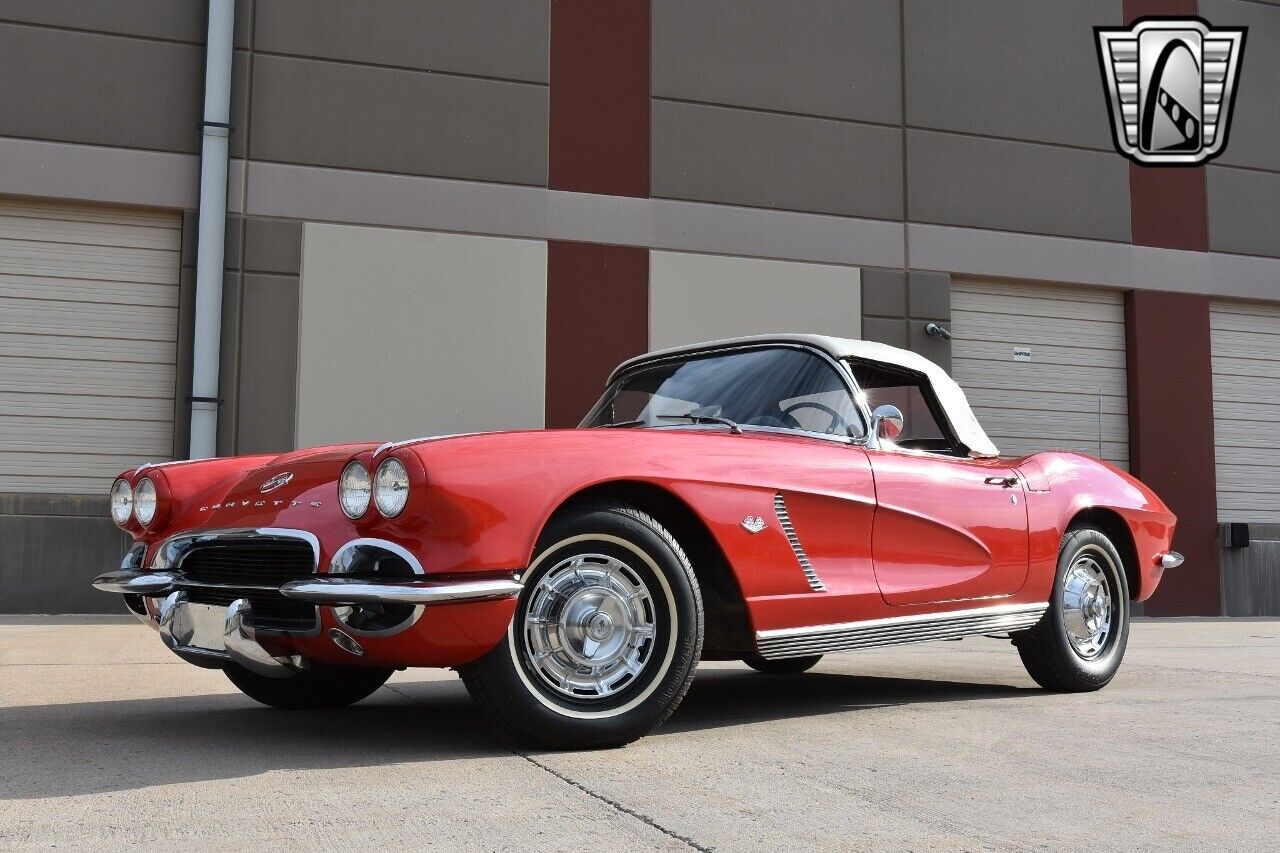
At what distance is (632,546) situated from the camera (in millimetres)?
3639

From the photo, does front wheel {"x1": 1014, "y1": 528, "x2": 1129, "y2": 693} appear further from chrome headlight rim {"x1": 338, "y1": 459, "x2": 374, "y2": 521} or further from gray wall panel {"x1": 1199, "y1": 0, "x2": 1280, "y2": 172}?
gray wall panel {"x1": 1199, "y1": 0, "x2": 1280, "y2": 172}

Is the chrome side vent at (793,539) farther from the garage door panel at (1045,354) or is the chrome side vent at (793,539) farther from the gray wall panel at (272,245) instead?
the garage door panel at (1045,354)

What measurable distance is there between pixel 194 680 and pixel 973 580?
3.49m

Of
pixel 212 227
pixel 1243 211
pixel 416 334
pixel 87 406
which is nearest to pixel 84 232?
pixel 212 227

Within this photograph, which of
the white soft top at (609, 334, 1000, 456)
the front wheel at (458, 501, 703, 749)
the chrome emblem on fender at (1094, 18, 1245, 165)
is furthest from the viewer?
the chrome emblem on fender at (1094, 18, 1245, 165)

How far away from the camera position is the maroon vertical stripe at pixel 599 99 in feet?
40.9

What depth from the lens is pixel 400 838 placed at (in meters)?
2.59

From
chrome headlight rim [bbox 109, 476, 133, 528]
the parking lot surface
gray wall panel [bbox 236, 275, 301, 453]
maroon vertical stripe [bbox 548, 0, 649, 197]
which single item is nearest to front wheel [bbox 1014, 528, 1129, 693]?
the parking lot surface

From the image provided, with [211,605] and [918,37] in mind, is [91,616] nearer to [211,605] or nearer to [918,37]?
[211,605]

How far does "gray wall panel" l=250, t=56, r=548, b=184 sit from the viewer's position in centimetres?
1161

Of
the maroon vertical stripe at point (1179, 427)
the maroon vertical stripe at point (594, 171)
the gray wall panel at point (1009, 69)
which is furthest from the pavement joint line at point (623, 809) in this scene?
the maroon vertical stripe at point (1179, 427)

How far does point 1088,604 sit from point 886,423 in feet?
4.71

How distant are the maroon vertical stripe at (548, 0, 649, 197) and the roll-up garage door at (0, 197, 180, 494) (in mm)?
Result: 3888

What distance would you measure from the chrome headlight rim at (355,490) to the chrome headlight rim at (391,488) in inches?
1.1
